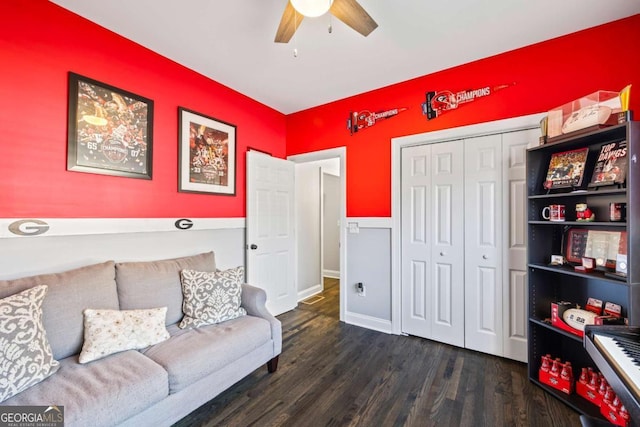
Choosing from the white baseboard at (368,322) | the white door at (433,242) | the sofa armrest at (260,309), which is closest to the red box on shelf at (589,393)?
the white door at (433,242)

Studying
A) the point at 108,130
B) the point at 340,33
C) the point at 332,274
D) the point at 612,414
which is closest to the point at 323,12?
the point at 340,33

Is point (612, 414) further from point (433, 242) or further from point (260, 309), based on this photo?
point (260, 309)

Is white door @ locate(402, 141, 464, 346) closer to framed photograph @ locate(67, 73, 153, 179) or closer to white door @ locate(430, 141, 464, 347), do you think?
white door @ locate(430, 141, 464, 347)

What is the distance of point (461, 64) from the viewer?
251cm

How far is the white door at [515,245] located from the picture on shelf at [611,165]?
52cm

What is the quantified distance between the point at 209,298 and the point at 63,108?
1677mm

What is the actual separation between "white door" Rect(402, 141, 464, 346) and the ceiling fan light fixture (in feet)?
5.61

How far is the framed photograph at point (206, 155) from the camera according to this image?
254 cm

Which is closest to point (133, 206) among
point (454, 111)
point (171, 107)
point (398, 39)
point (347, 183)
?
point (171, 107)

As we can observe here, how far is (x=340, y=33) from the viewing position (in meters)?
2.07

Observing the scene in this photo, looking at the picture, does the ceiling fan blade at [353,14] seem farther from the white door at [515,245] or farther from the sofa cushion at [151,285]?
the sofa cushion at [151,285]

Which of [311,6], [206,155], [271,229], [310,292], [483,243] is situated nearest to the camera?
[311,6]

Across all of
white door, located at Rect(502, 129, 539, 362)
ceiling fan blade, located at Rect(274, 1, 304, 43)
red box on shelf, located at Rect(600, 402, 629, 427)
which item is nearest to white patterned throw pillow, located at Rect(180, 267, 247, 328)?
ceiling fan blade, located at Rect(274, 1, 304, 43)

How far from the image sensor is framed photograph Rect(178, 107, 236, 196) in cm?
254
